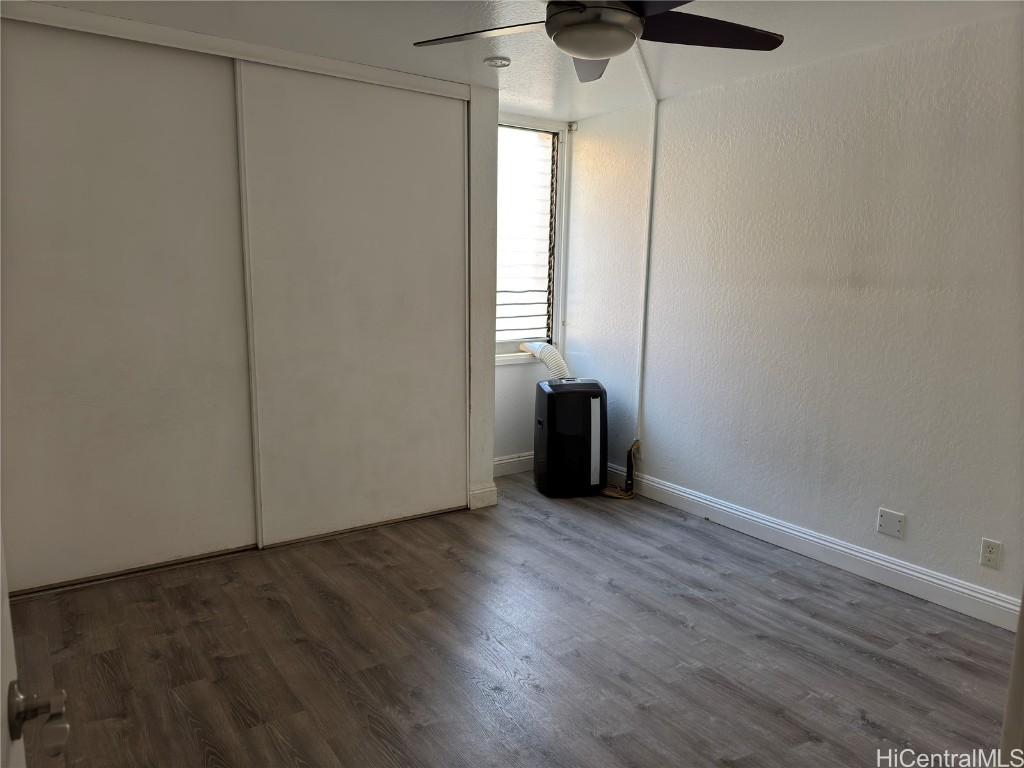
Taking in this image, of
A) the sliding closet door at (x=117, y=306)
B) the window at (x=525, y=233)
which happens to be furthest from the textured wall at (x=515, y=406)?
the sliding closet door at (x=117, y=306)

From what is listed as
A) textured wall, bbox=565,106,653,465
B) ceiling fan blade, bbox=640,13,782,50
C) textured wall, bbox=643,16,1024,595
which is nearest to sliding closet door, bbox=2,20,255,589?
ceiling fan blade, bbox=640,13,782,50

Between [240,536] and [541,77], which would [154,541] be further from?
[541,77]

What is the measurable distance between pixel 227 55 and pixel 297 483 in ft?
6.53

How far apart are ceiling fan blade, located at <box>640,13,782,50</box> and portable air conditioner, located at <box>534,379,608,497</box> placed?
234cm

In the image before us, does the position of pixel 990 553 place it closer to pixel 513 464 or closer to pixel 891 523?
pixel 891 523

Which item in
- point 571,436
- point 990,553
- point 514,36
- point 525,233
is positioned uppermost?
point 514,36

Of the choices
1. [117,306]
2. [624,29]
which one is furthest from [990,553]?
[117,306]

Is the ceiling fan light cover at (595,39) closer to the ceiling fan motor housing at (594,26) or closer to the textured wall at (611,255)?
the ceiling fan motor housing at (594,26)

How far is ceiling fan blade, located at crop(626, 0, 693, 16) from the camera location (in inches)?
74.2

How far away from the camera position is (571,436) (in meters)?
4.32

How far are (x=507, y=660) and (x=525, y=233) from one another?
2.97 meters

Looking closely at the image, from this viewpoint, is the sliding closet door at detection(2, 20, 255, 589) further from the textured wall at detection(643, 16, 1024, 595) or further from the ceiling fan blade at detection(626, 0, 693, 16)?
the textured wall at detection(643, 16, 1024, 595)

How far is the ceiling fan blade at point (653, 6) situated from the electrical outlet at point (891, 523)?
7.76 ft

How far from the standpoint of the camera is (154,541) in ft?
10.6
